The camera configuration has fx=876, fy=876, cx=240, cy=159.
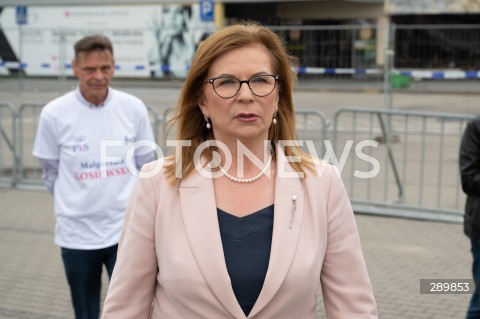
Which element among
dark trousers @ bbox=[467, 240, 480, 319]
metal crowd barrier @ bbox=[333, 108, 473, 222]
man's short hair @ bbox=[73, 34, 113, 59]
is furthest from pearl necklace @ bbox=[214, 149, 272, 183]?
metal crowd barrier @ bbox=[333, 108, 473, 222]

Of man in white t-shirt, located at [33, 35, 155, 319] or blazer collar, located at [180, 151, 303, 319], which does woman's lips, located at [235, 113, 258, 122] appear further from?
man in white t-shirt, located at [33, 35, 155, 319]

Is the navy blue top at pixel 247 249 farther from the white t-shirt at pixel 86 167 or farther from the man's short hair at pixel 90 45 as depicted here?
the man's short hair at pixel 90 45

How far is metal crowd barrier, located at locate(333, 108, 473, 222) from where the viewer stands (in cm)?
945

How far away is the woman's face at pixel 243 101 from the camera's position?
254cm

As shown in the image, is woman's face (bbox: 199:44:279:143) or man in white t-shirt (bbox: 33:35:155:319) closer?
woman's face (bbox: 199:44:279:143)

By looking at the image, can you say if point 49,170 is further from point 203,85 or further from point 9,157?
Answer: point 9,157

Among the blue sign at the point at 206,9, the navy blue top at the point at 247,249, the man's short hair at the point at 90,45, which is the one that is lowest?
the navy blue top at the point at 247,249

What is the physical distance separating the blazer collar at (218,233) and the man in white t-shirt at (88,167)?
2291mm

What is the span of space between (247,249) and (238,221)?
0.09m

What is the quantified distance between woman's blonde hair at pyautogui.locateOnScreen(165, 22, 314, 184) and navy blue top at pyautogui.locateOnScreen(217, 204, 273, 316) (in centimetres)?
21

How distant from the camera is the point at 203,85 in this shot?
2.66 meters

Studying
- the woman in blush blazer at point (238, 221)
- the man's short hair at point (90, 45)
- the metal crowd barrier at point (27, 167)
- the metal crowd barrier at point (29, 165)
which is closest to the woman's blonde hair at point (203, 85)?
the woman in blush blazer at point (238, 221)

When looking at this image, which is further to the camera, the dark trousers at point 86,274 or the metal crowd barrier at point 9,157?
the metal crowd barrier at point 9,157

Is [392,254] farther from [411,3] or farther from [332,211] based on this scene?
[411,3]
